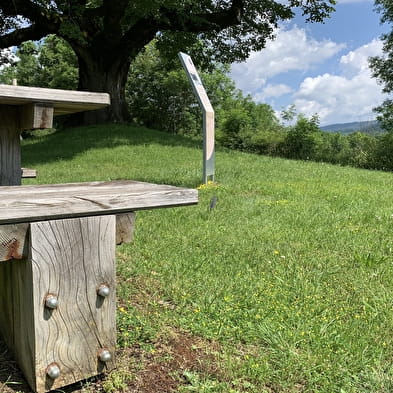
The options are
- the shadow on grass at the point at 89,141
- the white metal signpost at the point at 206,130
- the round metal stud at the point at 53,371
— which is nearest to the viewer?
the round metal stud at the point at 53,371

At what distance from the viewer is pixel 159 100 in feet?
99.9

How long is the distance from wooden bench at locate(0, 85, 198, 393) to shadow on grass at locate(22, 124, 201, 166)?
365 inches

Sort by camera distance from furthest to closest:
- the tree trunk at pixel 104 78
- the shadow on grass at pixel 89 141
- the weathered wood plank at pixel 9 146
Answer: the tree trunk at pixel 104 78
the shadow on grass at pixel 89 141
the weathered wood plank at pixel 9 146

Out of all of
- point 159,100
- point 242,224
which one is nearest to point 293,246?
point 242,224

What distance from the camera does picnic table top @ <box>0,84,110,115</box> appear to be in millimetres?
1779

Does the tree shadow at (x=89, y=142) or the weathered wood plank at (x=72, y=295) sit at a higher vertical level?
the tree shadow at (x=89, y=142)

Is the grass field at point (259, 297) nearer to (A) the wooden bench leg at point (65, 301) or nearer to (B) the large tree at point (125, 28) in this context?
(A) the wooden bench leg at point (65, 301)

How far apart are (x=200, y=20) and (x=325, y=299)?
12454mm

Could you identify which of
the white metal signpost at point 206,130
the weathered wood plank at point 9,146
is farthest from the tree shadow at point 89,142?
the weathered wood plank at point 9,146

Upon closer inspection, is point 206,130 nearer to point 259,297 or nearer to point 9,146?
point 259,297

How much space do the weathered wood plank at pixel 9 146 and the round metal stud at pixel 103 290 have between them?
2.97 ft

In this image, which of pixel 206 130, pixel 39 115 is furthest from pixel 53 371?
pixel 206 130

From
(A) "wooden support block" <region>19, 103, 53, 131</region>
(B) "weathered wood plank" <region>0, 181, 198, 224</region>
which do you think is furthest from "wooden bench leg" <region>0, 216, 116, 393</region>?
(A) "wooden support block" <region>19, 103, 53, 131</region>

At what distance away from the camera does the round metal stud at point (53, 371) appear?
1706 millimetres
